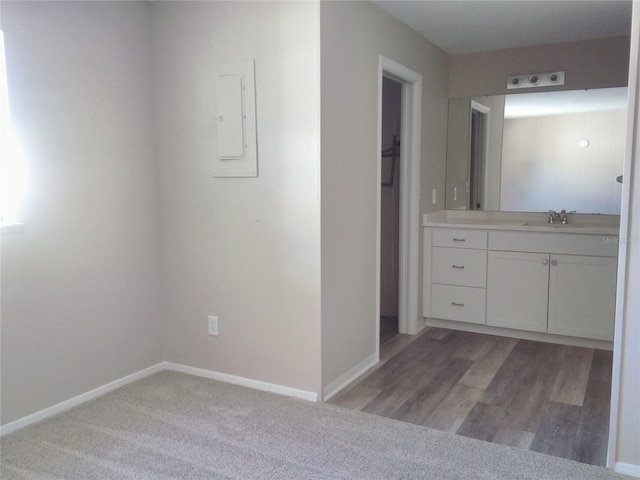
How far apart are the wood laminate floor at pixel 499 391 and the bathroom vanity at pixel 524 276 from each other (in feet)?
0.56

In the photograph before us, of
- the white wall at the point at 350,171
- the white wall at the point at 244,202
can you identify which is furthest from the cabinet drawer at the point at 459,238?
the white wall at the point at 244,202

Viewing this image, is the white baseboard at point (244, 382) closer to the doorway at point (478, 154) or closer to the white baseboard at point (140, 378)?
the white baseboard at point (140, 378)

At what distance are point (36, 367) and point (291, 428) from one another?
1.31 metres

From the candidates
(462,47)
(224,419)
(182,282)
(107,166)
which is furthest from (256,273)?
(462,47)

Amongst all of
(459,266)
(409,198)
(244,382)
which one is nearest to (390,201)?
(409,198)

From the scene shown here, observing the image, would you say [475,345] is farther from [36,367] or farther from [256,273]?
[36,367]

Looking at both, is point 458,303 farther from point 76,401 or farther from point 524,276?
point 76,401

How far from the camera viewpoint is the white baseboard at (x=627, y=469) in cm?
219

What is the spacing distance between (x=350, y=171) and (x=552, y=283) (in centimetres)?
185

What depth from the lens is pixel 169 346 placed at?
134 inches

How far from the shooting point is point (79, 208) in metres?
→ 2.83

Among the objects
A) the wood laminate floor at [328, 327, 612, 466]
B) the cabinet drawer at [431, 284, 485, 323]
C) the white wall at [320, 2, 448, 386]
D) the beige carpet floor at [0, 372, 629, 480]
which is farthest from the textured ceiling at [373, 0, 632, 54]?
the beige carpet floor at [0, 372, 629, 480]

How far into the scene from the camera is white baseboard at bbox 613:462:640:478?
2.19 m

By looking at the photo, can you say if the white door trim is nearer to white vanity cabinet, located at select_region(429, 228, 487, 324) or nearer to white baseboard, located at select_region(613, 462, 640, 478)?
white vanity cabinet, located at select_region(429, 228, 487, 324)
